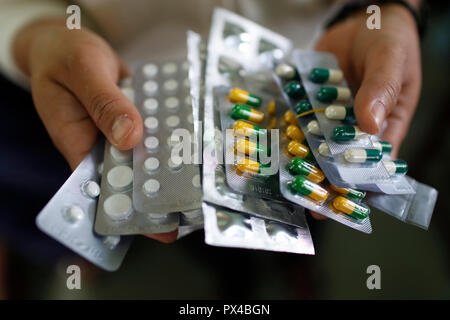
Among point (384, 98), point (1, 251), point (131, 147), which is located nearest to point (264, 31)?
point (384, 98)

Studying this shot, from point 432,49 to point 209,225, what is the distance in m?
1.66

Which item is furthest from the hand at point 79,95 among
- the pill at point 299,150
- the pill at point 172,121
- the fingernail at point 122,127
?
the pill at point 299,150

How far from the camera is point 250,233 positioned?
67cm

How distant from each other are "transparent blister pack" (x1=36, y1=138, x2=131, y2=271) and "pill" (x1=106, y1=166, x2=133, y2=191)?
3cm

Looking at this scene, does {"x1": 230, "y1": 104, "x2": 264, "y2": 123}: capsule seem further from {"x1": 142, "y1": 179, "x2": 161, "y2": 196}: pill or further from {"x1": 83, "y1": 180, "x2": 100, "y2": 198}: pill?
{"x1": 83, "y1": 180, "x2": 100, "y2": 198}: pill

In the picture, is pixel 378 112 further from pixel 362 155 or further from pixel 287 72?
pixel 287 72

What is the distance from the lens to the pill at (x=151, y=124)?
0.84m

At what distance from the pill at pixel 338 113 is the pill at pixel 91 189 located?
0.55m

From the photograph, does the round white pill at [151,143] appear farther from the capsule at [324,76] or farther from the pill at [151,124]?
the capsule at [324,76]

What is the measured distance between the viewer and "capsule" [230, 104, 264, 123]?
82 centimetres

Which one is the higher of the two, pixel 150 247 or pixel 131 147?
pixel 131 147

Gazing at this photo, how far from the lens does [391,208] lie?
2.57 ft

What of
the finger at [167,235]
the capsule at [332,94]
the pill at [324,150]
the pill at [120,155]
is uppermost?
the capsule at [332,94]

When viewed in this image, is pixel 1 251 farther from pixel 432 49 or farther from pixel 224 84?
pixel 432 49
